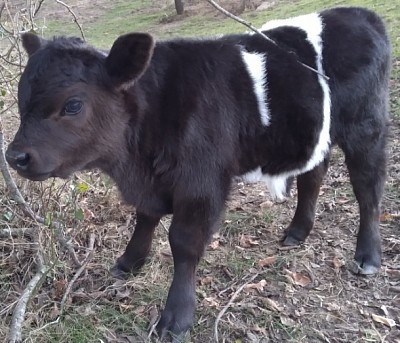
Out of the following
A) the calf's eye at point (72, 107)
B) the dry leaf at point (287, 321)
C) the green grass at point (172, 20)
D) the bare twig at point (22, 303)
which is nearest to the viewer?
the calf's eye at point (72, 107)

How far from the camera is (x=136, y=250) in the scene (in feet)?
13.0

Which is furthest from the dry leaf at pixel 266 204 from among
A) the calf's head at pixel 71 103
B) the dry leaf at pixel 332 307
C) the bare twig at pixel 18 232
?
the calf's head at pixel 71 103

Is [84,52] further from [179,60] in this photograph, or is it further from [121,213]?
[121,213]

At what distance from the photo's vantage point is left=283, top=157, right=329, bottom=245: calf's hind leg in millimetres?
4336

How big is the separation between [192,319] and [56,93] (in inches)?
60.8

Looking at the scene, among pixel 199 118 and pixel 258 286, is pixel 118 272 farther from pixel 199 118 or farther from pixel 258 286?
pixel 199 118

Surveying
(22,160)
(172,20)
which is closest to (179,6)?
(172,20)

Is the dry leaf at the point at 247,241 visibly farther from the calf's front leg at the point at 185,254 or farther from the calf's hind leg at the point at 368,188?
the calf's front leg at the point at 185,254

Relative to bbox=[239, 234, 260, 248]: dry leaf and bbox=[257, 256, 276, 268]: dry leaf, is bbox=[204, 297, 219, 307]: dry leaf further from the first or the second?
bbox=[239, 234, 260, 248]: dry leaf

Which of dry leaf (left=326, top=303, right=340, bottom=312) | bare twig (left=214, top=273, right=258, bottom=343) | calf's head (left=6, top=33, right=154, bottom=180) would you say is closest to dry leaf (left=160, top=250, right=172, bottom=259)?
bare twig (left=214, top=273, right=258, bottom=343)

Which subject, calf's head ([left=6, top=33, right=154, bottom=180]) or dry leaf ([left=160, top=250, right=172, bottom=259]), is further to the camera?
dry leaf ([left=160, top=250, right=172, bottom=259])

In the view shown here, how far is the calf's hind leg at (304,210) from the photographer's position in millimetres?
4336

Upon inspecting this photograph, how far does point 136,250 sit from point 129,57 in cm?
148

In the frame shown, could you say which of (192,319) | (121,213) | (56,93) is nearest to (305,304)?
(192,319)
